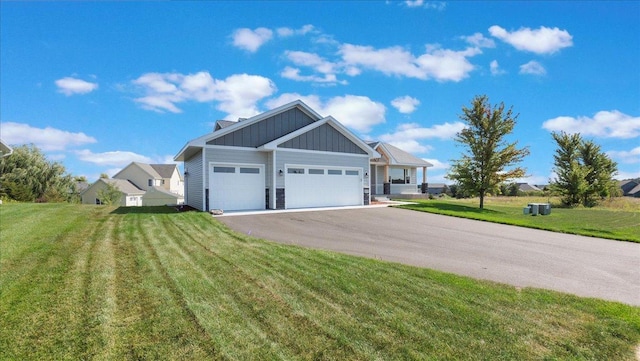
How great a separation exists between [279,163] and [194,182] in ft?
15.4

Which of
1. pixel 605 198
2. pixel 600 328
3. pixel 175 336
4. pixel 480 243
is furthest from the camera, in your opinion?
pixel 605 198

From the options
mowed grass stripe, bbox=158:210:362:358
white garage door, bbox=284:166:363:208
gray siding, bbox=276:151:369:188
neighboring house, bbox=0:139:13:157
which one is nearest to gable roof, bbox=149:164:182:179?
neighboring house, bbox=0:139:13:157

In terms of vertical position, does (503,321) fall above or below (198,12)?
below

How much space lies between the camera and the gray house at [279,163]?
566 inches

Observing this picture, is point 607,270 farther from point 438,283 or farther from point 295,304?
point 295,304

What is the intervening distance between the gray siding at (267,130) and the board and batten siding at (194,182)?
5.82 feet

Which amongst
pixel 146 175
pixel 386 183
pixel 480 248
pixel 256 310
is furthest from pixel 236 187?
pixel 146 175

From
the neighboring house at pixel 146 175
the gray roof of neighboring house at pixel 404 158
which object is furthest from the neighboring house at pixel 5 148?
the neighboring house at pixel 146 175

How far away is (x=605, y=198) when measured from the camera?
25.9 m

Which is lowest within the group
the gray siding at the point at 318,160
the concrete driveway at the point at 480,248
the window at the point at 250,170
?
the concrete driveway at the point at 480,248

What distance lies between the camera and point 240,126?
1469 cm

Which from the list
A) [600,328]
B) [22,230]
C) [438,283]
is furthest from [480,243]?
[22,230]

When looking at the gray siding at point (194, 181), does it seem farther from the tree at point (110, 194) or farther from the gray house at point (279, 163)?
the tree at point (110, 194)

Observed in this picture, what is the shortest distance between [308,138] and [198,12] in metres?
7.16
